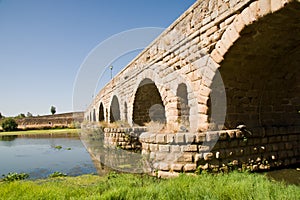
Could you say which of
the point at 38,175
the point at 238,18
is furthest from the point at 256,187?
the point at 38,175

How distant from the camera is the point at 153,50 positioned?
29.3 feet

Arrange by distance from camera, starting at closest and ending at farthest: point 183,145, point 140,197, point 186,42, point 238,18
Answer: point 140,197 → point 238,18 → point 183,145 → point 186,42

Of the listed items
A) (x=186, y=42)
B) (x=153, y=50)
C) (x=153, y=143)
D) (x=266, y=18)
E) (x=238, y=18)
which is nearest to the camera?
(x=266, y=18)

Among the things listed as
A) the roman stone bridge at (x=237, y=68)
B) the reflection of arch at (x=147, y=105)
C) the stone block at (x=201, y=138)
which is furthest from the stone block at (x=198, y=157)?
the reflection of arch at (x=147, y=105)

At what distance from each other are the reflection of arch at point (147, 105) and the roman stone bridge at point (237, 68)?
3997 mm

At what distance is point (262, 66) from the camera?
5.71 m

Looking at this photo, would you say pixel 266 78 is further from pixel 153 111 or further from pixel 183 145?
pixel 153 111

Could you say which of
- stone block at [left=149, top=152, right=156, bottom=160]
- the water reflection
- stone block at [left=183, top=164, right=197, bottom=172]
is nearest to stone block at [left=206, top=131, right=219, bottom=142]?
stone block at [left=183, top=164, right=197, bottom=172]

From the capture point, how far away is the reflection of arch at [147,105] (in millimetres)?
11897

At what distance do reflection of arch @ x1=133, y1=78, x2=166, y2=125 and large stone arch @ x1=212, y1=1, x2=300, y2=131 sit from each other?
5783mm

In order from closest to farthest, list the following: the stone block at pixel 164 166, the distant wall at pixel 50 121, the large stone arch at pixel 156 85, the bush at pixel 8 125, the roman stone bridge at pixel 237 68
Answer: the roman stone bridge at pixel 237 68
the stone block at pixel 164 166
the large stone arch at pixel 156 85
the bush at pixel 8 125
the distant wall at pixel 50 121

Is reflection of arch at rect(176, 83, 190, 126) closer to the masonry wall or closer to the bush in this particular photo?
the masonry wall

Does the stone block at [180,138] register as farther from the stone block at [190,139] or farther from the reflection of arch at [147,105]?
the reflection of arch at [147,105]

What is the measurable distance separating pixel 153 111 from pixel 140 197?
33.3 ft
